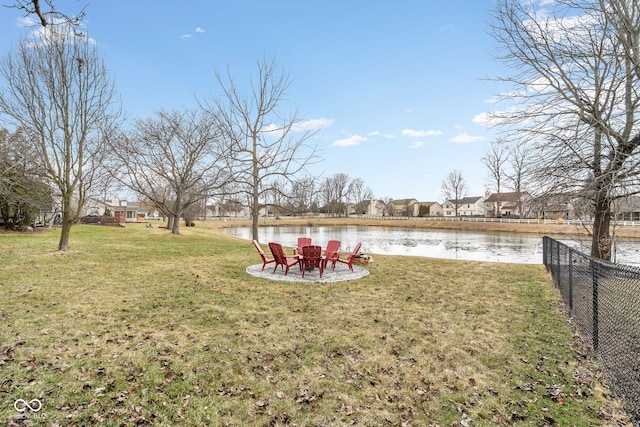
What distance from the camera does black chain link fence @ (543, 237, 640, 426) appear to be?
359 centimetres

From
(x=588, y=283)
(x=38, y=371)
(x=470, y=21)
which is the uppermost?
(x=470, y=21)

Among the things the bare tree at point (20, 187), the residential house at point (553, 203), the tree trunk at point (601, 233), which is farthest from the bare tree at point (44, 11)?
the bare tree at point (20, 187)

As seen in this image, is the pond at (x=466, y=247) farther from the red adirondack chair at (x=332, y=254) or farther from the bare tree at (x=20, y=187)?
the bare tree at (x=20, y=187)

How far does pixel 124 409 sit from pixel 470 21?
39.1 ft

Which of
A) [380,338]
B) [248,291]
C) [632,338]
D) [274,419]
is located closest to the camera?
[274,419]

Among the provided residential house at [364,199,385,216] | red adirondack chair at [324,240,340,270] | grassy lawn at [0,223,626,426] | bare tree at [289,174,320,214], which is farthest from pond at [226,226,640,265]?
residential house at [364,199,385,216]

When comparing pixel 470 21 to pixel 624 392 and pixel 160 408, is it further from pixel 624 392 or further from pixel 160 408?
pixel 160 408

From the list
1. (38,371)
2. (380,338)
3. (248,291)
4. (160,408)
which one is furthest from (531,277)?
(38,371)

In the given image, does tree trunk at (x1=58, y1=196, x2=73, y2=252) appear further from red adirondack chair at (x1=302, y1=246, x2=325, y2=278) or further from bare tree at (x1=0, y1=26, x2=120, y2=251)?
red adirondack chair at (x1=302, y1=246, x2=325, y2=278)

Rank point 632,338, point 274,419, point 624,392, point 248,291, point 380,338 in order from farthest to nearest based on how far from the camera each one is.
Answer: point 248,291
point 380,338
point 632,338
point 624,392
point 274,419

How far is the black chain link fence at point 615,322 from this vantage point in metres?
3.59

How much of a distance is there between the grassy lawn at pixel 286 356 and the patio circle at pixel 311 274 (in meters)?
0.68

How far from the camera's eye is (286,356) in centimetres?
448

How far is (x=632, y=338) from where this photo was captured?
13.3ft
